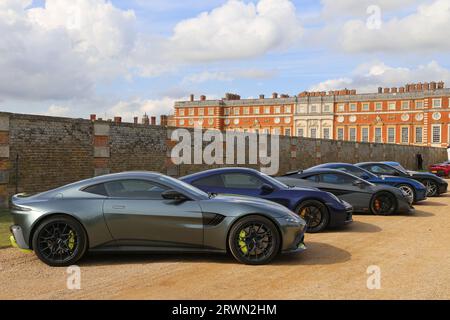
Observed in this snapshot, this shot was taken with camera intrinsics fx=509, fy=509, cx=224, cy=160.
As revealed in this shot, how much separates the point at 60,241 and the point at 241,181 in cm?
410

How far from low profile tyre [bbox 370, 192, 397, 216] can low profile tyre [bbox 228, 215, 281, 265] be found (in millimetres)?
6529

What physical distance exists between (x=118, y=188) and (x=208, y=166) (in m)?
14.7

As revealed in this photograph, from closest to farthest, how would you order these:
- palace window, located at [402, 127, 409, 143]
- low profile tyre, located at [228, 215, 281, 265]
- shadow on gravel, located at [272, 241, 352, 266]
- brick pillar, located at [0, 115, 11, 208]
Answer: low profile tyre, located at [228, 215, 281, 265], shadow on gravel, located at [272, 241, 352, 266], brick pillar, located at [0, 115, 11, 208], palace window, located at [402, 127, 409, 143]

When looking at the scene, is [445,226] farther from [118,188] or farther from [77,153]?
[77,153]

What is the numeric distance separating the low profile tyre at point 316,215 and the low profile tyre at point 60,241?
4759 millimetres

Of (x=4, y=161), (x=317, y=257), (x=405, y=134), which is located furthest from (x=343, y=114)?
(x=317, y=257)

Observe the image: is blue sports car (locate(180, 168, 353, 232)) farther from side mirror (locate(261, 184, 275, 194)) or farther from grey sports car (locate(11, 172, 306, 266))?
grey sports car (locate(11, 172, 306, 266))

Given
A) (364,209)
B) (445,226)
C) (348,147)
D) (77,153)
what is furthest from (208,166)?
(348,147)

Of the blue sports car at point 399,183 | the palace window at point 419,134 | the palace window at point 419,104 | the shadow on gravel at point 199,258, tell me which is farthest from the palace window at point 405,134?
the shadow on gravel at point 199,258

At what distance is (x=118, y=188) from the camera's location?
23.9 feet

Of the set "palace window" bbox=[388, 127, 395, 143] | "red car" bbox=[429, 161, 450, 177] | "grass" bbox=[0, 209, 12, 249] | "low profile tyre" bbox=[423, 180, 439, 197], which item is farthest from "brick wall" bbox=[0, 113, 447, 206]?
"palace window" bbox=[388, 127, 395, 143]

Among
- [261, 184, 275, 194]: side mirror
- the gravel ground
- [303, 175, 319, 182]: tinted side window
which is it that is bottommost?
the gravel ground

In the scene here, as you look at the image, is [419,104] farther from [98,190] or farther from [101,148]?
[98,190]

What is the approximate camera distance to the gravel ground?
18.4ft
